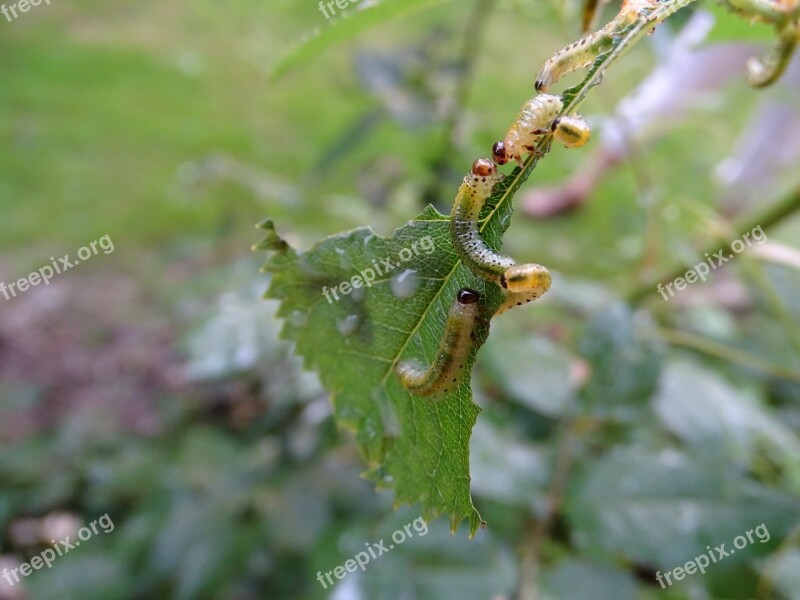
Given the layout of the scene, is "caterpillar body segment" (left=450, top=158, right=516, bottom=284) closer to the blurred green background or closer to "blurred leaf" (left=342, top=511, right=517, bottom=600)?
the blurred green background

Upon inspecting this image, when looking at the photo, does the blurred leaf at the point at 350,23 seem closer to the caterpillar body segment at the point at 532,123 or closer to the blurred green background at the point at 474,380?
the blurred green background at the point at 474,380

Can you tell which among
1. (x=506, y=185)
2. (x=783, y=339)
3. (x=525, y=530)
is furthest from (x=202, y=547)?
(x=783, y=339)

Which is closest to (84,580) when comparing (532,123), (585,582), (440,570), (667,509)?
(440,570)

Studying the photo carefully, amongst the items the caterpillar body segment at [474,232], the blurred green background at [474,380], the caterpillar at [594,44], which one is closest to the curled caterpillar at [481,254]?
the caterpillar body segment at [474,232]

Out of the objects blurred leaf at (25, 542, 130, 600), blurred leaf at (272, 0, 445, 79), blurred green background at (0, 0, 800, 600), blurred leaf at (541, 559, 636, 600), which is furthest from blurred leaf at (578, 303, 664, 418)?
blurred leaf at (25, 542, 130, 600)

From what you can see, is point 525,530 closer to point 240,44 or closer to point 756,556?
point 756,556

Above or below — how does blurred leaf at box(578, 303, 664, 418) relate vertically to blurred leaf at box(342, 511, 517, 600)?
above
